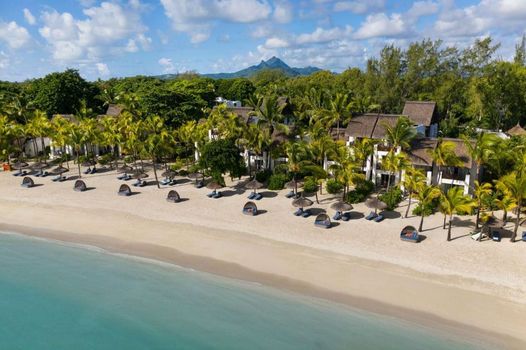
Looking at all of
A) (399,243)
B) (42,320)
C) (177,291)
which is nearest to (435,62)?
(399,243)

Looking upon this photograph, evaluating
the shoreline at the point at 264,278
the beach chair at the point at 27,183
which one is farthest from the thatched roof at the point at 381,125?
the beach chair at the point at 27,183

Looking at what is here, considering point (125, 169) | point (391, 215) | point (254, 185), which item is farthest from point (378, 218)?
point (125, 169)

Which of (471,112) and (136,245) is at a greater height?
(471,112)

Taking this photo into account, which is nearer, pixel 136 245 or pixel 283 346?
pixel 283 346

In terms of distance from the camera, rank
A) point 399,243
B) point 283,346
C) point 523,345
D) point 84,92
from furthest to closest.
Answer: point 84,92 < point 399,243 < point 283,346 < point 523,345

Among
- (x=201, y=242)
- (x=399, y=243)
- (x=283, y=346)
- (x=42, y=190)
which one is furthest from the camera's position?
(x=42, y=190)

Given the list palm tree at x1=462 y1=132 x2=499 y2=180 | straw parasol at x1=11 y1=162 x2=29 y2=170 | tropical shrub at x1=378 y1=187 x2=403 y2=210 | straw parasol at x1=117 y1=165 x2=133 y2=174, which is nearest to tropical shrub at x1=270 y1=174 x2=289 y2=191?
tropical shrub at x1=378 y1=187 x2=403 y2=210

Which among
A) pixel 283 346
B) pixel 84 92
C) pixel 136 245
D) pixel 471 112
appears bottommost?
pixel 283 346

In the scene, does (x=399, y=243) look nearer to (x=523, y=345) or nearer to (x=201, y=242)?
(x=523, y=345)
